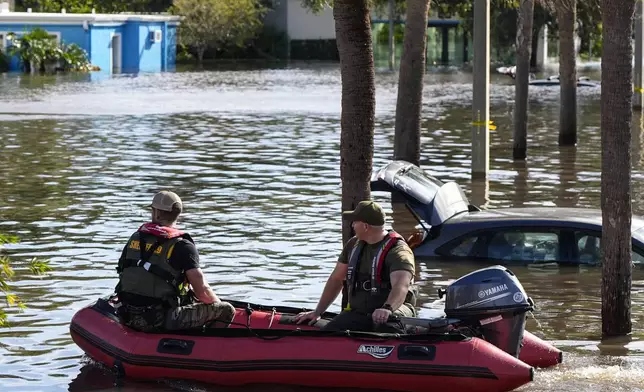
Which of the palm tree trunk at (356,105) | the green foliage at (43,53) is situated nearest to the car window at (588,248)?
the palm tree trunk at (356,105)

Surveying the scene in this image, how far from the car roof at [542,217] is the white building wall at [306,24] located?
3189 inches

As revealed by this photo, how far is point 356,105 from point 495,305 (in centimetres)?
282

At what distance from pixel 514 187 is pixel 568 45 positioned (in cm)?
579

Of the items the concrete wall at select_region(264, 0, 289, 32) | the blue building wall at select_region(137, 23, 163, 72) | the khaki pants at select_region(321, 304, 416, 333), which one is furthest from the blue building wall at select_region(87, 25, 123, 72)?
the khaki pants at select_region(321, 304, 416, 333)

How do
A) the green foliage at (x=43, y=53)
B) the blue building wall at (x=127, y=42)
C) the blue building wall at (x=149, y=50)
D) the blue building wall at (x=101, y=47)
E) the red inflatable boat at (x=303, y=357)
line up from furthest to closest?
the blue building wall at (x=149, y=50) < the blue building wall at (x=101, y=47) < the blue building wall at (x=127, y=42) < the green foliage at (x=43, y=53) < the red inflatable boat at (x=303, y=357)

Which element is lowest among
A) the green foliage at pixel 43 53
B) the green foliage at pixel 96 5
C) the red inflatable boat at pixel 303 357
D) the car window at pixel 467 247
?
the red inflatable boat at pixel 303 357

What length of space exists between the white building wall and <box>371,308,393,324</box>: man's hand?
3397 inches

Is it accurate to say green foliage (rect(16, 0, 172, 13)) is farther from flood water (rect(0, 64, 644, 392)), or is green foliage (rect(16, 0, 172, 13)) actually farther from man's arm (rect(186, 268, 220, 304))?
man's arm (rect(186, 268, 220, 304))

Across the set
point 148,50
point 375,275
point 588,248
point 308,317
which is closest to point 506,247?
point 588,248

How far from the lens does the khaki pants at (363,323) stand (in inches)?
424

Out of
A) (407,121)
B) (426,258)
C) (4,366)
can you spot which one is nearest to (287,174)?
(407,121)

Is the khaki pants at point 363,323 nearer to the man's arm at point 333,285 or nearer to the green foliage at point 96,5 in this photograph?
the man's arm at point 333,285

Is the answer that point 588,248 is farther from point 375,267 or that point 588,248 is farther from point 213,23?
point 213,23

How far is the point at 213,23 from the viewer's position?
294 feet
